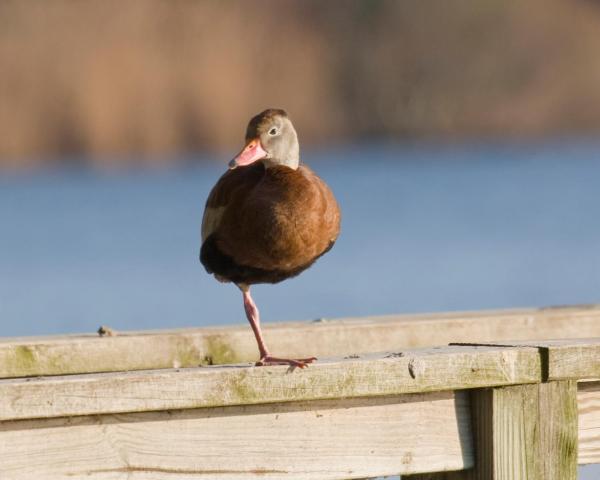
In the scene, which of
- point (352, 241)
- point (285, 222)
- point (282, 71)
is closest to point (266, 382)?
point (285, 222)

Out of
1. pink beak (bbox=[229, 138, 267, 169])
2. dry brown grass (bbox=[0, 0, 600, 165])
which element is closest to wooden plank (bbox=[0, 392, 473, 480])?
pink beak (bbox=[229, 138, 267, 169])

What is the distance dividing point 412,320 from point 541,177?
2379 cm

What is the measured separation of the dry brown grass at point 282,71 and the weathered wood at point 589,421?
763 inches

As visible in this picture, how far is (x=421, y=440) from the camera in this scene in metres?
3.14

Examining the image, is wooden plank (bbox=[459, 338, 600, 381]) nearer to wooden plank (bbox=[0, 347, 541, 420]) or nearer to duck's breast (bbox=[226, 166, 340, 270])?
wooden plank (bbox=[0, 347, 541, 420])

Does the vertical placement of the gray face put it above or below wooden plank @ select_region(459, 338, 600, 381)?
above

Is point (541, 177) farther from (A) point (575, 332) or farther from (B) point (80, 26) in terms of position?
(A) point (575, 332)

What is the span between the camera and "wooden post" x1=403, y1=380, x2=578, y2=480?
3.11 meters

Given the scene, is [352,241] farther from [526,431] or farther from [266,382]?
[266,382]

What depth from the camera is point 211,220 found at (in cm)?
467

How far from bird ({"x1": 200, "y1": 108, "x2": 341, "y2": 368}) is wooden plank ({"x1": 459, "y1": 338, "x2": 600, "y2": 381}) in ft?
4.22

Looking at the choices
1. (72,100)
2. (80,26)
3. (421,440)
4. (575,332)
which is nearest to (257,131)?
(575,332)

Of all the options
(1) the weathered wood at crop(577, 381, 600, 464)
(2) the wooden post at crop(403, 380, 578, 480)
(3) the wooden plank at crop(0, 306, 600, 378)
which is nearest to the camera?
(2) the wooden post at crop(403, 380, 578, 480)

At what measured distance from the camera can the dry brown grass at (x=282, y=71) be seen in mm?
23281
